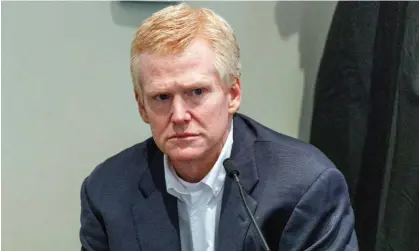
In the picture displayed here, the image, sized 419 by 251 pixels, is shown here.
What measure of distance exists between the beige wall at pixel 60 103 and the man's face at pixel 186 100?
387mm

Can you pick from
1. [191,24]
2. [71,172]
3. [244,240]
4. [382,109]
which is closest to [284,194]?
[244,240]

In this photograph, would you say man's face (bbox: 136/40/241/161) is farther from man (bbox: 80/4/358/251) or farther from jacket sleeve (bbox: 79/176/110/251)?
jacket sleeve (bbox: 79/176/110/251)

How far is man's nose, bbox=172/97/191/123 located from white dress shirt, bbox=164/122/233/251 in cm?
14

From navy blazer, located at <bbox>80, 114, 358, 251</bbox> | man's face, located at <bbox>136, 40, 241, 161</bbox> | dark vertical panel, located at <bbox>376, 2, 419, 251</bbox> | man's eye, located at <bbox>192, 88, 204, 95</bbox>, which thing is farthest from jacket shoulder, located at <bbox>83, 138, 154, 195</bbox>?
dark vertical panel, located at <bbox>376, 2, 419, 251</bbox>

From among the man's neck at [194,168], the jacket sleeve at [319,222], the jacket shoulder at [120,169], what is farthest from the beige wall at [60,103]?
the jacket sleeve at [319,222]

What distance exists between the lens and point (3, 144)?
4.13ft

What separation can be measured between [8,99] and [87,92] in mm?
179

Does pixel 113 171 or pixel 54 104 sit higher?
pixel 54 104

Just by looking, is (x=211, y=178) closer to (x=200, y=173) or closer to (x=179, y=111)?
(x=200, y=173)

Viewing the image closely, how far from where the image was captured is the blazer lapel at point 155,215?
3.34ft

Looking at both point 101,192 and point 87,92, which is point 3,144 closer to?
point 87,92

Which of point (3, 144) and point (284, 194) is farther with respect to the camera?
point (3, 144)

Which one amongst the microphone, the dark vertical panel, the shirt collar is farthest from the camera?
the dark vertical panel

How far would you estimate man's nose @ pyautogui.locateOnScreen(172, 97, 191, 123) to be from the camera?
35.5 inches
